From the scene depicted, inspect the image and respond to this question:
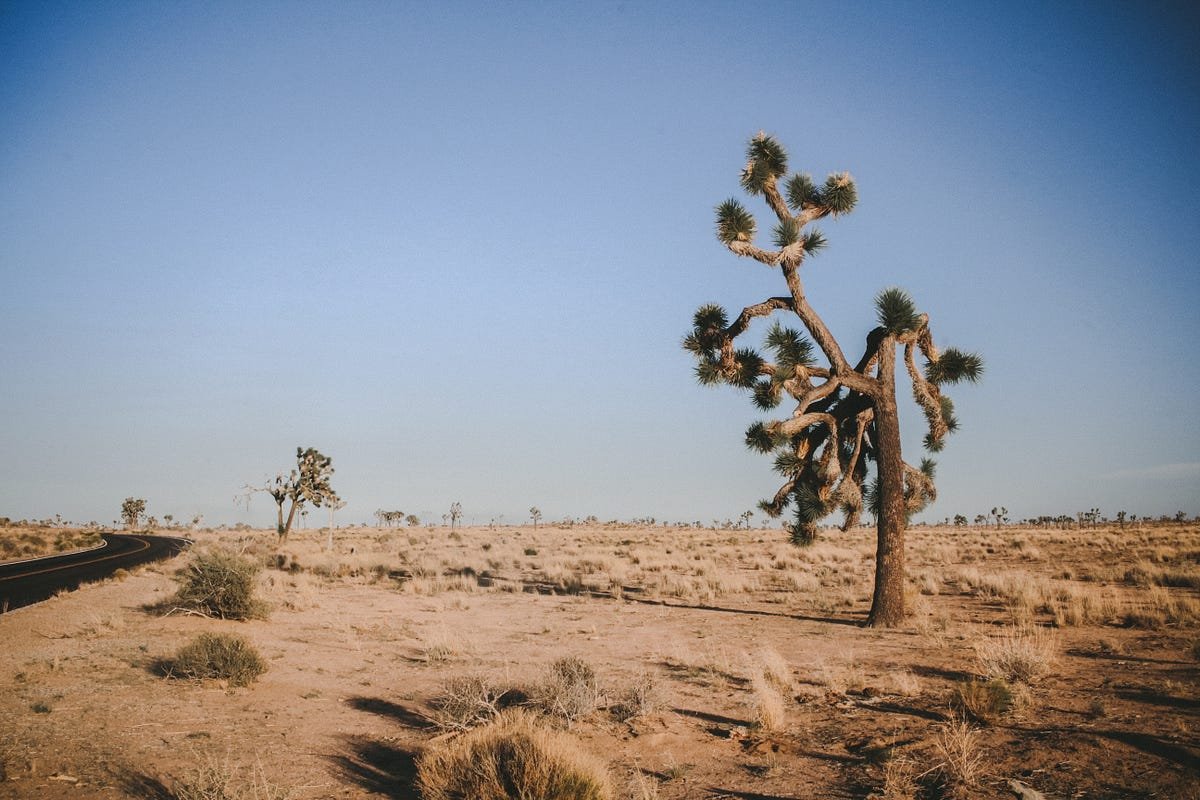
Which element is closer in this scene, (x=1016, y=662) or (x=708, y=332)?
(x=1016, y=662)

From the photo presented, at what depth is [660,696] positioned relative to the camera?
7340mm

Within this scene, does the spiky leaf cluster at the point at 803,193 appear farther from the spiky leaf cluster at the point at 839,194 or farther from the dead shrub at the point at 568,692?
the dead shrub at the point at 568,692

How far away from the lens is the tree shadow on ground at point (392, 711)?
7.43 metres

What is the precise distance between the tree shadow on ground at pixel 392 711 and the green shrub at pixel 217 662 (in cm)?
169

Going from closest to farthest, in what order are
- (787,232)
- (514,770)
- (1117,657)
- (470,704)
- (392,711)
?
(514,770), (470,704), (392,711), (1117,657), (787,232)

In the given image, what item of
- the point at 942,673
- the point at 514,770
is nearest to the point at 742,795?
the point at 514,770

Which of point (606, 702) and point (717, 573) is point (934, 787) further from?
point (717, 573)

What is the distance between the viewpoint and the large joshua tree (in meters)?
12.8

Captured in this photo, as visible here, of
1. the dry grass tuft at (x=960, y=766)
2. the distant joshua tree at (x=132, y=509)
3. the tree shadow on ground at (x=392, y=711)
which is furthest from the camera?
the distant joshua tree at (x=132, y=509)

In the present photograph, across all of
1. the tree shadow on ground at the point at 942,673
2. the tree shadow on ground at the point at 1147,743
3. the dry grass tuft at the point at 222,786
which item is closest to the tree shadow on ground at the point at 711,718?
the tree shadow on ground at the point at 1147,743

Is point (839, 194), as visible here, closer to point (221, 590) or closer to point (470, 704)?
point (470, 704)

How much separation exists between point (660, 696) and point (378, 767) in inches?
124

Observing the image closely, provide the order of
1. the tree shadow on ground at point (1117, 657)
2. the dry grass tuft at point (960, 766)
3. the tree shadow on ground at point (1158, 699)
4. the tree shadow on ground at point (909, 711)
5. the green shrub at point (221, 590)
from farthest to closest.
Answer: the green shrub at point (221, 590) → the tree shadow on ground at point (1117, 657) → the tree shadow on ground at point (909, 711) → the tree shadow on ground at point (1158, 699) → the dry grass tuft at point (960, 766)

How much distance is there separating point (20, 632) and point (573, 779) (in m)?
12.6
